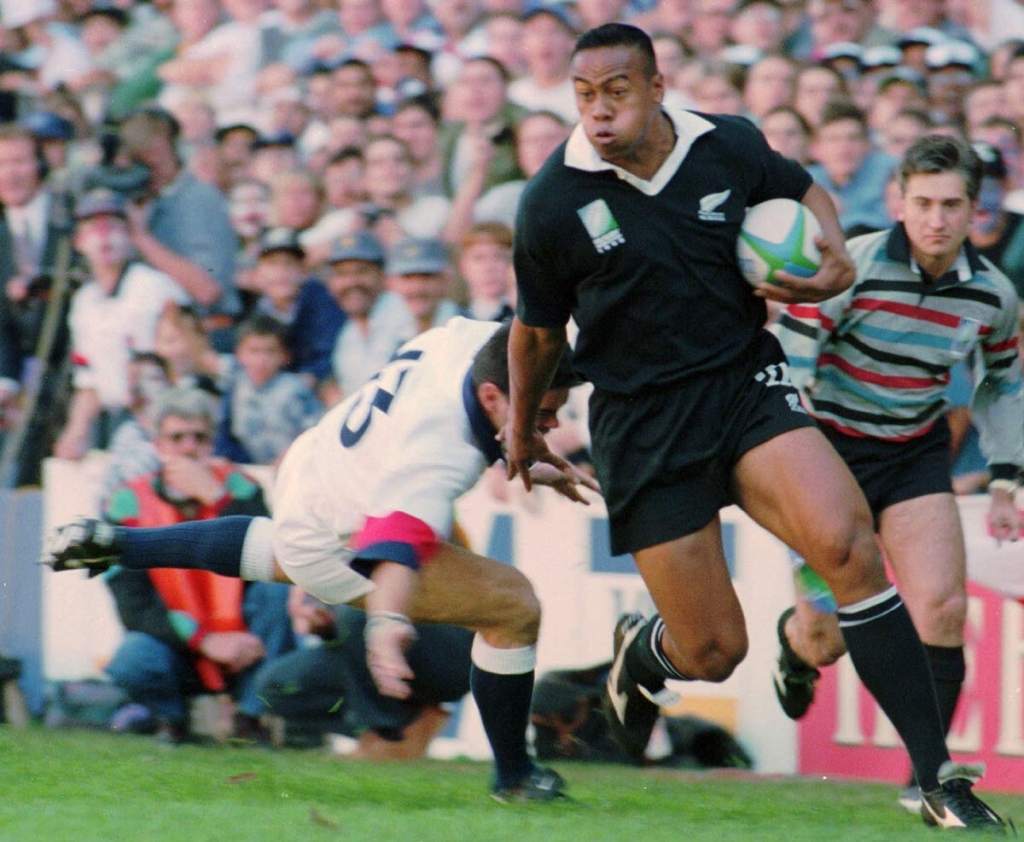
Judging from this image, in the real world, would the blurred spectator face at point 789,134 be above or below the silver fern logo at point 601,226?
above

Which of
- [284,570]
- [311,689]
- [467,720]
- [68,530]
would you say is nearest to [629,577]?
[467,720]

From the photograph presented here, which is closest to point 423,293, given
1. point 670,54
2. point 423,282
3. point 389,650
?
point 423,282

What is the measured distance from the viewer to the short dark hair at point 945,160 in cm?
550

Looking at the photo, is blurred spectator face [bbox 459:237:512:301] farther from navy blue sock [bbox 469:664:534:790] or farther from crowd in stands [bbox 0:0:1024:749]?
navy blue sock [bbox 469:664:534:790]

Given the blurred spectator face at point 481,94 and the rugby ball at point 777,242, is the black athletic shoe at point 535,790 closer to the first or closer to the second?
the rugby ball at point 777,242

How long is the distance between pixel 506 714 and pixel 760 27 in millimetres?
5844

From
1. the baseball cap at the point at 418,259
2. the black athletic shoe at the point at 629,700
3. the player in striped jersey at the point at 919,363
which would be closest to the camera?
the player in striped jersey at the point at 919,363

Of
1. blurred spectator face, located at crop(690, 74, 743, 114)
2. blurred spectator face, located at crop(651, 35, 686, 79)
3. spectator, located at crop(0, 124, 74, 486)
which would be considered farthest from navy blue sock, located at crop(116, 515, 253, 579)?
blurred spectator face, located at crop(651, 35, 686, 79)

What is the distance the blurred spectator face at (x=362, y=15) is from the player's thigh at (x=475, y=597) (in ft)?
21.4

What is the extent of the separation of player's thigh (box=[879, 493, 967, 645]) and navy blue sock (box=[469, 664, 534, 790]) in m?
1.34

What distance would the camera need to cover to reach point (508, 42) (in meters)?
10.1

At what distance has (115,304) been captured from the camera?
28.8ft

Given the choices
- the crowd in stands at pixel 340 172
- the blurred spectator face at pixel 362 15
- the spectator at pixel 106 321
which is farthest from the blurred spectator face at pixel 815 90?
the spectator at pixel 106 321

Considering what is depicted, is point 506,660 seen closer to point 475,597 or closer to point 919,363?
point 475,597
